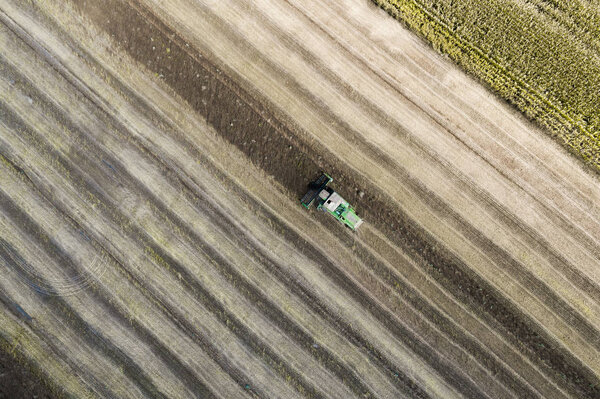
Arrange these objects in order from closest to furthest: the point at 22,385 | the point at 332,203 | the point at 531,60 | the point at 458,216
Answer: the point at 332,203, the point at 531,60, the point at 458,216, the point at 22,385

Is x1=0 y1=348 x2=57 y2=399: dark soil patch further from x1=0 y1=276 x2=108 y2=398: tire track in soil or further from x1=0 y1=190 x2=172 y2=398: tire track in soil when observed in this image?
x1=0 y1=190 x2=172 y2=398: tire track in soil

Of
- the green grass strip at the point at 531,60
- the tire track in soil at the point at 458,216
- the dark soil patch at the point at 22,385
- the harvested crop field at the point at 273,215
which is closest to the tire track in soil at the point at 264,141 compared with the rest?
the harvested crop field at the point at 273,215

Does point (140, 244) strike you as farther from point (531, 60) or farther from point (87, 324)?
point (531, 60)

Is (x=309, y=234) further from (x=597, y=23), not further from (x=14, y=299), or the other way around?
(x=597, y=23)

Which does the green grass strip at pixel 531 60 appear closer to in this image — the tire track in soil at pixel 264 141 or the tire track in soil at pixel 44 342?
the tire track in soil at pixel 264 141

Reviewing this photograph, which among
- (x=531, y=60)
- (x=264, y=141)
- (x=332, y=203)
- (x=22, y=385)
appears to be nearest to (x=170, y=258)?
(x=264, y=141)

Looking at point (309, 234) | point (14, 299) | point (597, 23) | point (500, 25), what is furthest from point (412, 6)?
point (14, 299)

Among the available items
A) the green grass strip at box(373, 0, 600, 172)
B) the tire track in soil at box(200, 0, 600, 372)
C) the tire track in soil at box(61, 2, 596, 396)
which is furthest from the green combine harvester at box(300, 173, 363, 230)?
the green grass strip at box(373, 0, 600, 172)
